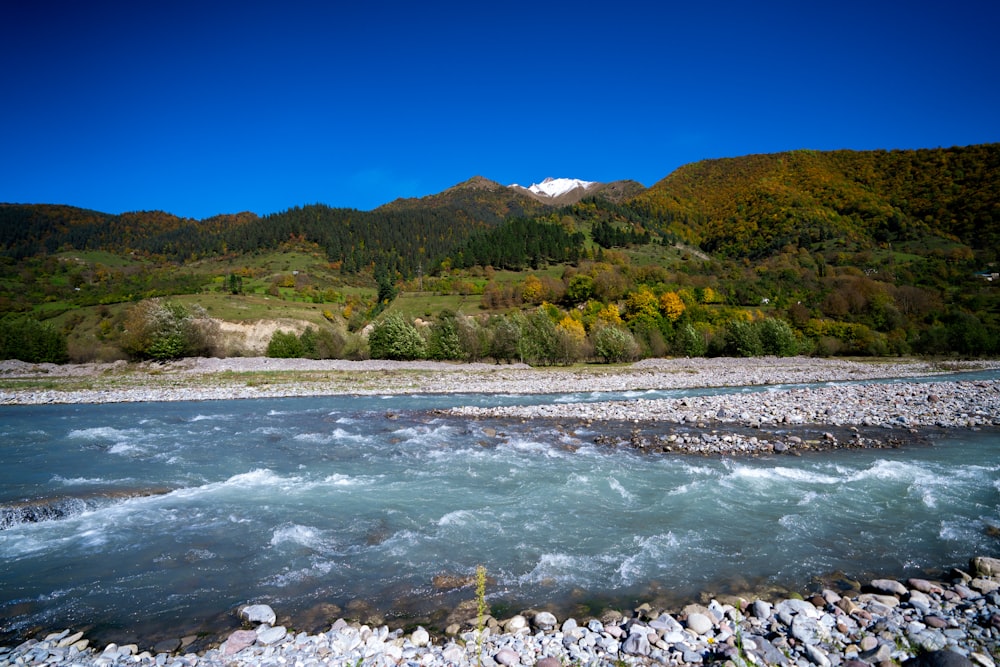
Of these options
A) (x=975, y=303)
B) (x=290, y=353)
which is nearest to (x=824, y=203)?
(x=975, y=303)

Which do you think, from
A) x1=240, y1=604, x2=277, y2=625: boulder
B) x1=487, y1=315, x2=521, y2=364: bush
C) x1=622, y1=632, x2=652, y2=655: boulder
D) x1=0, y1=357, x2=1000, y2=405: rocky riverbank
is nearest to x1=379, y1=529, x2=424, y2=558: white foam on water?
x1=240, y1=604, x2=277, y2=625: boulder

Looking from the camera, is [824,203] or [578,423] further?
[824,203]

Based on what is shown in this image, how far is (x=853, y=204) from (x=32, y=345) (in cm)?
19760

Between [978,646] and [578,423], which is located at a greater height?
[978,646]

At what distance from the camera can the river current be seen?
259 inches

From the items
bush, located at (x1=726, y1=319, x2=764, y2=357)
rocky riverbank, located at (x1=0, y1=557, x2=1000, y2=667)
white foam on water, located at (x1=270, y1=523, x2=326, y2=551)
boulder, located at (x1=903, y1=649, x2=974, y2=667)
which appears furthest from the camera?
bush, located at (x1=726, y1=319, x2=764, y2=357)

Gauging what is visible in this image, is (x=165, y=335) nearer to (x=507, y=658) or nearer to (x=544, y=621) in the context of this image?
(x=544, y=621)

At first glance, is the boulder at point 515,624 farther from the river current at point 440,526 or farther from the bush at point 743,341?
the bush at point 743,341

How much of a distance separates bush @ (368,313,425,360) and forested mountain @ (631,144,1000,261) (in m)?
126

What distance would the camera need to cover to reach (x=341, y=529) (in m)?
9.05

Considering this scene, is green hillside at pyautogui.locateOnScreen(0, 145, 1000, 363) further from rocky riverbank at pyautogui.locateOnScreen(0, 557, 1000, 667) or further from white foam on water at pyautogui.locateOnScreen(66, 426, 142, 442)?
rocky riverbank at pyautogui.locateOnScreen(0, 557, 1000, 667)

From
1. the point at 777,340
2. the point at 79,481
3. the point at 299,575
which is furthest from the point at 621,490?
the point at 777,340

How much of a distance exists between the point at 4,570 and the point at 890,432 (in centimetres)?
2344

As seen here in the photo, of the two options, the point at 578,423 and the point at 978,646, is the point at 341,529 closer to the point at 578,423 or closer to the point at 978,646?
the point at 978,646
